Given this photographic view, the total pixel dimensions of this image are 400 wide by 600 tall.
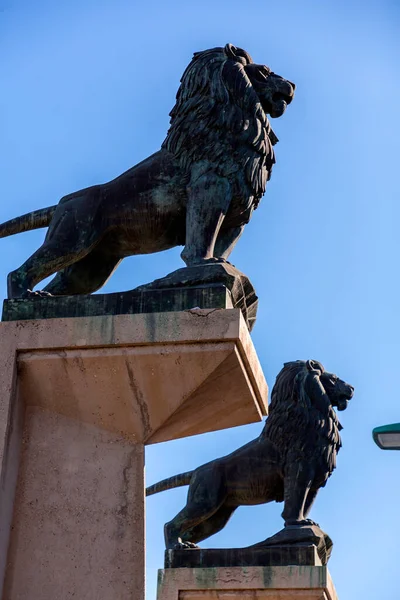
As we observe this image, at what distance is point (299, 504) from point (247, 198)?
5.64 metres

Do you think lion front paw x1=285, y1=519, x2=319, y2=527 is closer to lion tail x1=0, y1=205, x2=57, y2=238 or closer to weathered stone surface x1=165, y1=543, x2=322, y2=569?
weathered stone surface x1=165, y1=543, x2=322, y2=569

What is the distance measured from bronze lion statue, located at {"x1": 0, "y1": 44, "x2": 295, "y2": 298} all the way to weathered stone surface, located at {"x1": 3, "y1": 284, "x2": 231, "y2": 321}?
404mm

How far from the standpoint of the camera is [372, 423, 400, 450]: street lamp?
1082 cm

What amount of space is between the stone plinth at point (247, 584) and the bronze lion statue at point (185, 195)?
4429 mm

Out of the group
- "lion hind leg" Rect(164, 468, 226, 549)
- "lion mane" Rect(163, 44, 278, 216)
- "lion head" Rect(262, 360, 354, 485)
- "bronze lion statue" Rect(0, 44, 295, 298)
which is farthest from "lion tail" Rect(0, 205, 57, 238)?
"lion hind leg" Rect(164, 468, 226, 549)

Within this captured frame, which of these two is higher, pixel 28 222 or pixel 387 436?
pixel 387 436

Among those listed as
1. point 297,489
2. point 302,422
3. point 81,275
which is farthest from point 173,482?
point 81,275

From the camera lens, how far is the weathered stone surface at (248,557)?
1131cm

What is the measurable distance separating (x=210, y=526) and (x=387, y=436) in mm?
2392

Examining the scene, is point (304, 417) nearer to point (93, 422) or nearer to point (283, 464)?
point (283, 464)

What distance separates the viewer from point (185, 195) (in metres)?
7.00

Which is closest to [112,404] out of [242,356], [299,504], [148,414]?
[148,414]

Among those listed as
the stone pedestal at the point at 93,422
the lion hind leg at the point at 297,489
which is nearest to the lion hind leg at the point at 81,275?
the stone pedestal at the point at 93,422

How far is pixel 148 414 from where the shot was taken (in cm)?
630
